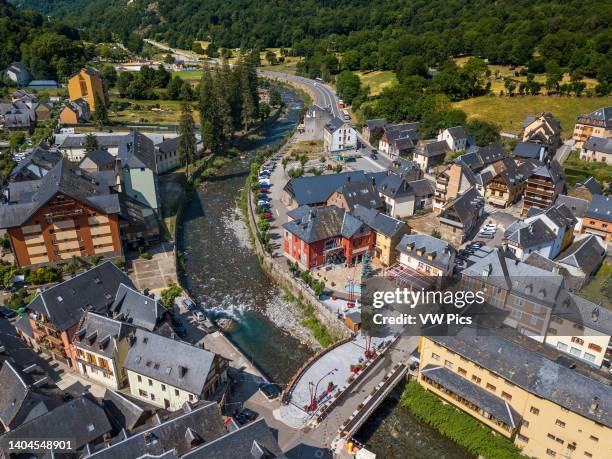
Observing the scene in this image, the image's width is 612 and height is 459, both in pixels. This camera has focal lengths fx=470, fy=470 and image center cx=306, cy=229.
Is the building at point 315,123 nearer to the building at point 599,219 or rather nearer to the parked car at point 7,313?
the building at point 599,219

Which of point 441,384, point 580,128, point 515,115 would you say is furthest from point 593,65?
point 441,384

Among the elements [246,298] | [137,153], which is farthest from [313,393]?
[137,153]

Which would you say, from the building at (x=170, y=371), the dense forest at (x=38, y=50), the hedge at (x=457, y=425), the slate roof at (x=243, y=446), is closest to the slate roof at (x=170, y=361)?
the building at (x=170, y=371)

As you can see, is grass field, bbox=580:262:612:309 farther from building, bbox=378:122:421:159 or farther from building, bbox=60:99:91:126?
building, bbox=60:99:91:126

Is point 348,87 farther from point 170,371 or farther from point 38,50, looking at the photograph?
point 170,371

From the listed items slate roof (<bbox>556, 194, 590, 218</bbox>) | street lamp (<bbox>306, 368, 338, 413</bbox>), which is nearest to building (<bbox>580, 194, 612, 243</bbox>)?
slate roof (<bbox>556, 194, 590, 218</bbox>)

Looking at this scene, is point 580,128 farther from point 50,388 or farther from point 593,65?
point 50,388

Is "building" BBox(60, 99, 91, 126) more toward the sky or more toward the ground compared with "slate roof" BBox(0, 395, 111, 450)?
more toward the sky

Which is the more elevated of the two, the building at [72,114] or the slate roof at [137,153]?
the slate roof at [137,153]
